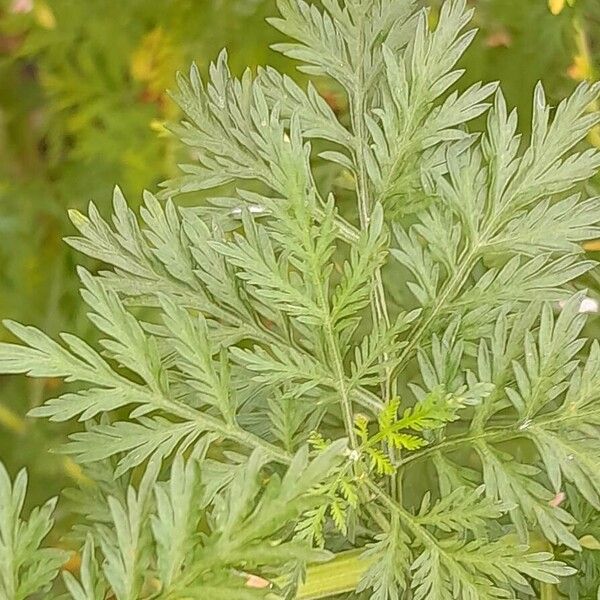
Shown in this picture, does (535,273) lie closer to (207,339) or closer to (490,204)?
(490,204)

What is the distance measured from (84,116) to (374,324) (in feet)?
2.97

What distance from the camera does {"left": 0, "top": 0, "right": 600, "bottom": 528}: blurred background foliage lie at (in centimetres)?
116

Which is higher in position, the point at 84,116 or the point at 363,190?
the point at 84,116

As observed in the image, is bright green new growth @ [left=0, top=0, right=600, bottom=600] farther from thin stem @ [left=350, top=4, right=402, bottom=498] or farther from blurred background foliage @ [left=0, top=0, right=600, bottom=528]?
blurred background foliage @ [left=0, top=0, right=600, bottom=528]

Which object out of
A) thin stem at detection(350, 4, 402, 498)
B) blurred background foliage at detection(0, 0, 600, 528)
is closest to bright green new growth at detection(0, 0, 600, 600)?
thin stem at detection(350, 4, 402, 498)

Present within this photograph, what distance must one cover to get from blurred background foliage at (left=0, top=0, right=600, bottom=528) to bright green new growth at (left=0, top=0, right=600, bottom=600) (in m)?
0.45

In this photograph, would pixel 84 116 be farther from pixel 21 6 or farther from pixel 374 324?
pixel 374 324

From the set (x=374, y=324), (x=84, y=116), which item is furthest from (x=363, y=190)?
(x=84, y=116)

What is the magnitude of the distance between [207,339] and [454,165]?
0.17 m

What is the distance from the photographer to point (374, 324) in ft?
1.80

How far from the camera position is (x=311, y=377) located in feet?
1.74

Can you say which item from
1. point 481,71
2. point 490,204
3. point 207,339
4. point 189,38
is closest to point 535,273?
point 490,204

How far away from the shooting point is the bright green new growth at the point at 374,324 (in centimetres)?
51

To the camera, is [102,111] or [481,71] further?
[102,111]
